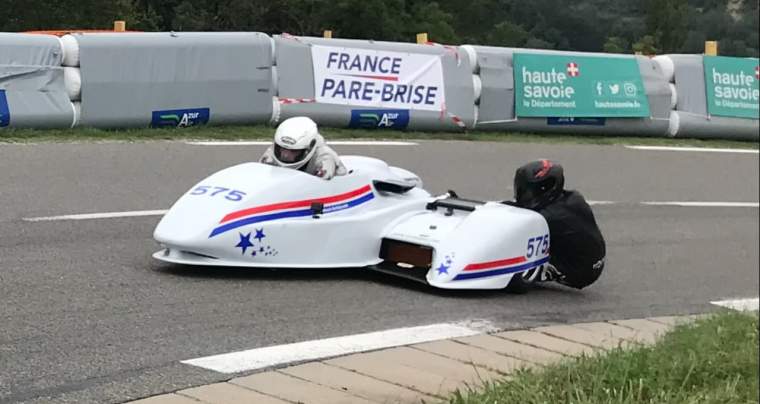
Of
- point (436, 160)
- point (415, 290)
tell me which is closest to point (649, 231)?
point (436, 160)

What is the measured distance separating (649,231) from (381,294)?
4013 mm

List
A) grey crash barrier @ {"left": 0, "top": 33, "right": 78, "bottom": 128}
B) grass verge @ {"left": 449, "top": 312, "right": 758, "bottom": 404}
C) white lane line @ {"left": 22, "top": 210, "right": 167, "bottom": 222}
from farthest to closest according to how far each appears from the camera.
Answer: grey crash barrier @ {"left": 0, "top": 33, "right": 78, "bottom": 128}, white lane line @ {"left": 22, "top": 210, "right": 167, "bottom": 222}, grass verge @ {"left": 449, "top": 312, "right": 758, "bottom": 404}

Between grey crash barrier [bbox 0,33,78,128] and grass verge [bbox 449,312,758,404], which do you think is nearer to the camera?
grass verge [bbox 449,312,758,404]

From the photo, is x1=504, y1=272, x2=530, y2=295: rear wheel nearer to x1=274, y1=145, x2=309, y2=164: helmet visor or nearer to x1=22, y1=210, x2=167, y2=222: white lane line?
x1=274, y1=145, x2=309, y2=164: helmet visor

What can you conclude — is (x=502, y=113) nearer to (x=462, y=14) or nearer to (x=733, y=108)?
(x=733, y=108)

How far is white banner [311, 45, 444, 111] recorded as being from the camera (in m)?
13.8

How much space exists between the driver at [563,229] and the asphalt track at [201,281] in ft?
0.70

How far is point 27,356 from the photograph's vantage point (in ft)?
17.6

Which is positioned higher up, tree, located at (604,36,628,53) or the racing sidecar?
tree, located at (604,36,628,53)

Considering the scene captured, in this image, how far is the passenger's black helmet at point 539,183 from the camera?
7.81m

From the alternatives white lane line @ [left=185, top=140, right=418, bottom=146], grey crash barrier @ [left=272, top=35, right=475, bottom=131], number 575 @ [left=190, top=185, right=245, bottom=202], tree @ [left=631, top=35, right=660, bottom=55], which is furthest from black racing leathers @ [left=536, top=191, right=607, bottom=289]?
grey crash barrier @ [left=272, top=35, right=475, bottom=131]

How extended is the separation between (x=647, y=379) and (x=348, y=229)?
2914mm

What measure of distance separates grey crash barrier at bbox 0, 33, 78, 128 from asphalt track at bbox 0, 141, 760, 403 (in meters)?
0.79

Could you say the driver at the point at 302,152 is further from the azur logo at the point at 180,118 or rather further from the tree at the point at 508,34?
the azur logo at the point at 180,118
